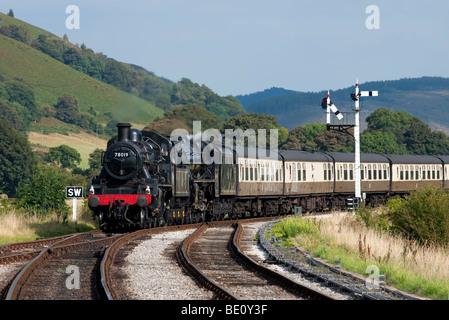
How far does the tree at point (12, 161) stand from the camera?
9331 cm

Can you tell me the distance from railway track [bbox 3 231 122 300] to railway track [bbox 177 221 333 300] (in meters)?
2.11

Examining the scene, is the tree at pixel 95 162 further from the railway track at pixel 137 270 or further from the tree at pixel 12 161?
the railway track at pixel 137 270

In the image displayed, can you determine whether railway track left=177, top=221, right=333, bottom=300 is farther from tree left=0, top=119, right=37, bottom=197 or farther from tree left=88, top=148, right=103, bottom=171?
tree left=88, top=148, right=103, bottom=171

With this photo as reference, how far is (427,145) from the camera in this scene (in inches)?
5187

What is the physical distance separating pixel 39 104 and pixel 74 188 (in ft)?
488

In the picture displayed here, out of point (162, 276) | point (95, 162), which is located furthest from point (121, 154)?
point (95, 162)

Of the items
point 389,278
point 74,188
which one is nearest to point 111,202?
point 74,188

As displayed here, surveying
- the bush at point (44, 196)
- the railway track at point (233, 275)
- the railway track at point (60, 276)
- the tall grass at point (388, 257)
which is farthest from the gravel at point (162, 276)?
the bush at point (44, 196)

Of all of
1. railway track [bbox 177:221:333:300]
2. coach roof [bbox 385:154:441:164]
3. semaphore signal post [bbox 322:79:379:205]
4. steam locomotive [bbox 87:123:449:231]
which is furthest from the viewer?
coach roof [bbox 385:154:441:164]

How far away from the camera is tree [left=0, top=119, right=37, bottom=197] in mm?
93312

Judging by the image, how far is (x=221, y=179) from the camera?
109ft

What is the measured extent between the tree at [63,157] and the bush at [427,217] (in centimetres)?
10167

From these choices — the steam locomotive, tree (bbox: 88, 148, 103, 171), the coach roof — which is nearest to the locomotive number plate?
the steam locomotive
